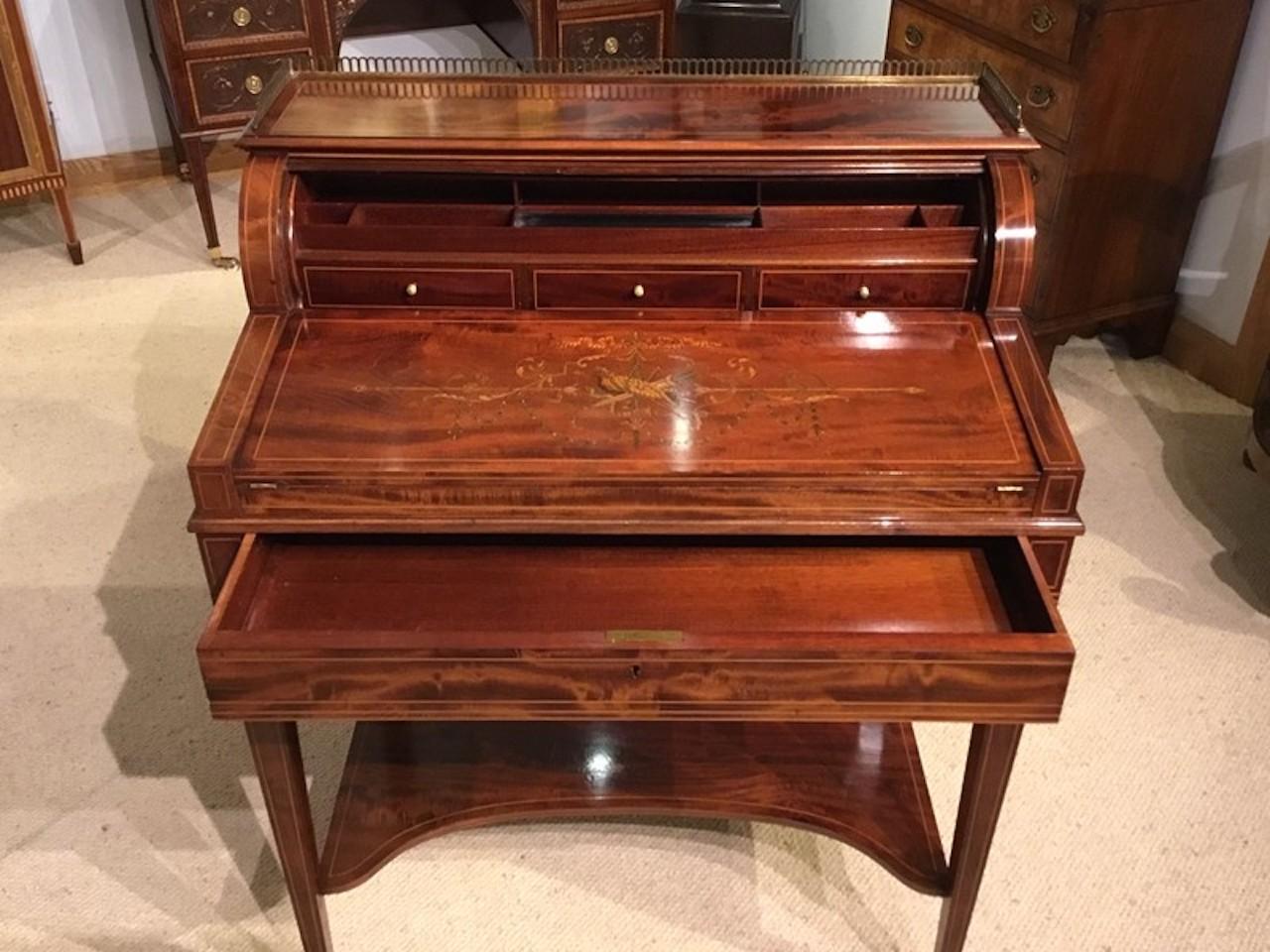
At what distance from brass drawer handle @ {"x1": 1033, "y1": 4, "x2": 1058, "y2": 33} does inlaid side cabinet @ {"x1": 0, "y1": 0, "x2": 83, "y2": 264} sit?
6.36 feet

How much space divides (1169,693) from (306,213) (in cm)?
134

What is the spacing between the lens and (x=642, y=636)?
3.54 ft

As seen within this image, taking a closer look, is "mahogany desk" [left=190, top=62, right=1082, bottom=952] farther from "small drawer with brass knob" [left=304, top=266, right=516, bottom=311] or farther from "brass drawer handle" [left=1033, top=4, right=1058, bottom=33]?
"brass drawer handle" [left=1033, top=4, right=1058, bottom=33]

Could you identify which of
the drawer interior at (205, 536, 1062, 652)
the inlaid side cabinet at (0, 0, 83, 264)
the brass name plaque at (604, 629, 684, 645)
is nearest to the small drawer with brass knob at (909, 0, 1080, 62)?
the drawer interior at (205, 536, 1062, 652)

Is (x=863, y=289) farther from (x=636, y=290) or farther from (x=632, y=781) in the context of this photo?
(x=632, y=781)

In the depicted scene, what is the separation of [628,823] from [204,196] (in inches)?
71.9

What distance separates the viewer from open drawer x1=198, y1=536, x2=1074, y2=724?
106cm

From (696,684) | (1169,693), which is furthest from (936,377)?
(1169,693)

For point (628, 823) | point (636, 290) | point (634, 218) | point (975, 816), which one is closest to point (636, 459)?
point (636, 290)

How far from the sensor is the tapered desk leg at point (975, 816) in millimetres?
1180

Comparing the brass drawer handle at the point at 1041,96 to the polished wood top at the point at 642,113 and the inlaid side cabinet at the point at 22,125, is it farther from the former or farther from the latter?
the inlaid side cabinet at the point at 22,125

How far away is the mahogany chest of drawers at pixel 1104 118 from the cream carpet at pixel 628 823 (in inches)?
12.4

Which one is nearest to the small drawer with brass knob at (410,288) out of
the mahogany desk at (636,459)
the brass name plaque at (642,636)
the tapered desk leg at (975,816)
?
the mahogany desk at (636,459)

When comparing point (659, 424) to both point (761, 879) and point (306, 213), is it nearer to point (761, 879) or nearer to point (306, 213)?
point (306, 213)
